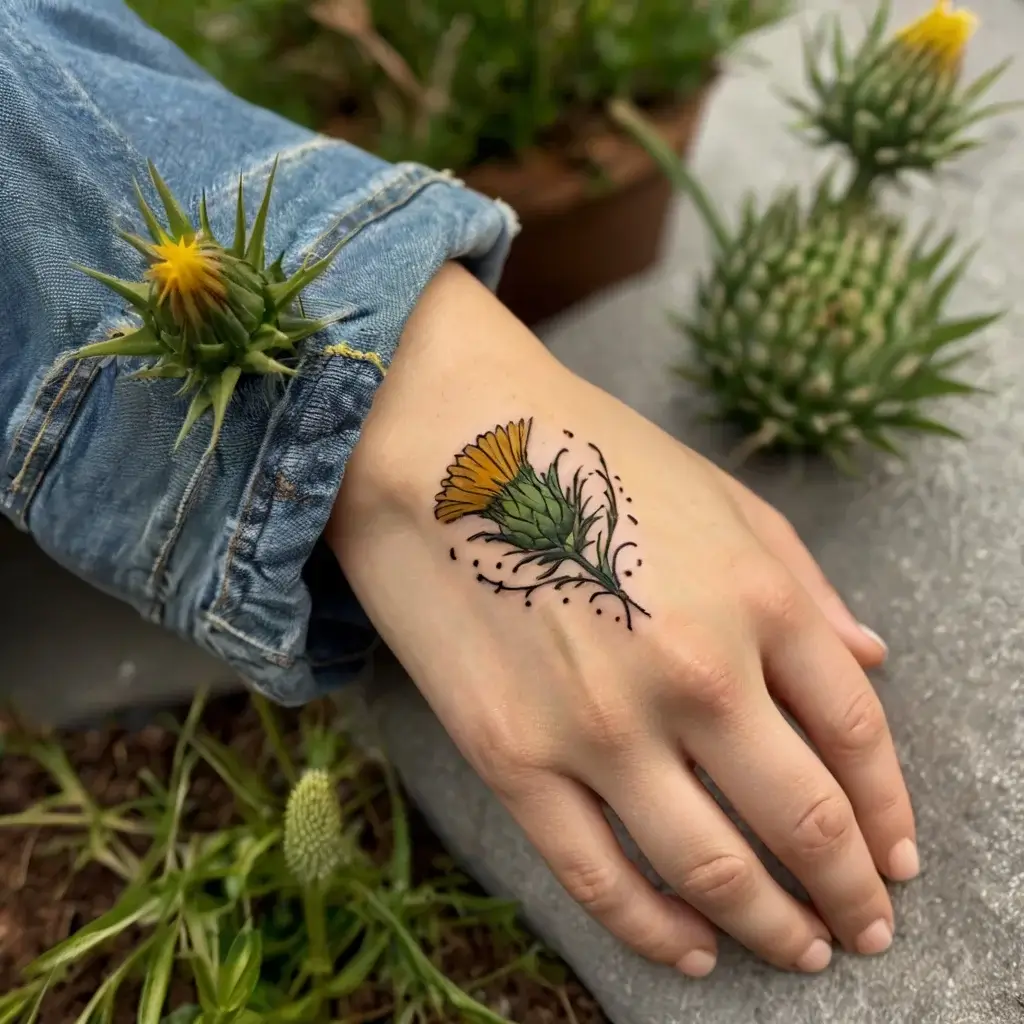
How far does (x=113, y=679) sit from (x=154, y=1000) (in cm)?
41

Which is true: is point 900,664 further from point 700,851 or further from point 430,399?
point 430,399

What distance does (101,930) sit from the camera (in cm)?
84

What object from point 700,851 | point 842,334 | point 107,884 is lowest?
point 107,884

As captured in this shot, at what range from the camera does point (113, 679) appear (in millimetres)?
1131

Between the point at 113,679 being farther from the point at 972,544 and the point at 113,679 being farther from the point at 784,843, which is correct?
the point at 972,544

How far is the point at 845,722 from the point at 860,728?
0.01 m

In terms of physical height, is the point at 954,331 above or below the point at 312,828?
above

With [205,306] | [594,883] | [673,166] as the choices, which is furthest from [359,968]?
[673,166]

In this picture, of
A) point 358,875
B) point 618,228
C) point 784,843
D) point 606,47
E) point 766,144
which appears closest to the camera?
point 784,843

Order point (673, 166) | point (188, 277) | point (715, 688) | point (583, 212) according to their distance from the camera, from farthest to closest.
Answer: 1. point (583, 212)
2. point (673, 166)
3. point (715, 688)
4. point (188, 277)

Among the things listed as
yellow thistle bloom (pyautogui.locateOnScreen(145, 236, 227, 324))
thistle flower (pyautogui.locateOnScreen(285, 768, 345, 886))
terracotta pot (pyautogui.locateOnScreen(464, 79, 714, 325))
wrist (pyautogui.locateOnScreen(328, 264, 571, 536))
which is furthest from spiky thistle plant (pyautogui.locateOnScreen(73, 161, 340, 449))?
terracotta pot (pyautogui.locateOnScreen(464, 79, 714, 325))

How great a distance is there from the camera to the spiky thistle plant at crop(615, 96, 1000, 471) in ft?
3.19

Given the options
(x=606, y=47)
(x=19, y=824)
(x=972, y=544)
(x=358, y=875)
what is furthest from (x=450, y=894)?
(x=606, y=47)

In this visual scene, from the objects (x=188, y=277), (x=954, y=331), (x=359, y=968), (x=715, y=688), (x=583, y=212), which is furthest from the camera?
(x=583, y=212)
